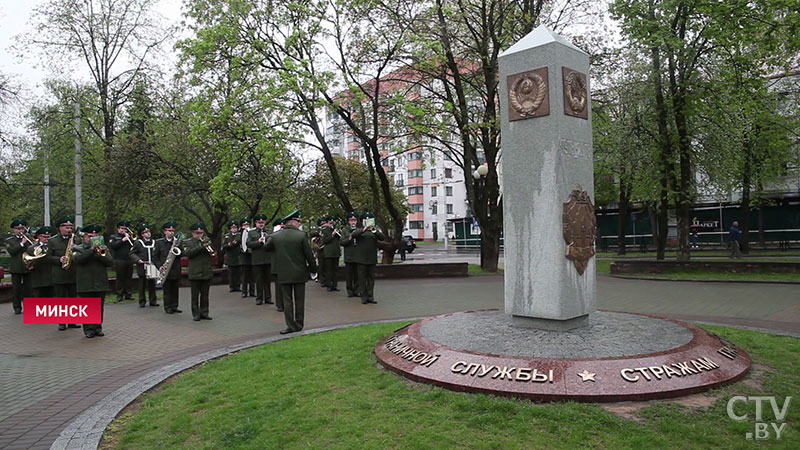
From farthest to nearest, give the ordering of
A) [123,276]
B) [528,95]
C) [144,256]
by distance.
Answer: [123,276]
[144,256]
[528,95]

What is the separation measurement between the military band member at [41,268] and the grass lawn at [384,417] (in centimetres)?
776

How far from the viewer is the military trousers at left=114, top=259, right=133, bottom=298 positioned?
15.1 m

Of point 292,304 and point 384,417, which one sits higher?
point 292,304

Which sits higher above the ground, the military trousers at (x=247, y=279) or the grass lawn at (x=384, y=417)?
the military trousers at (x=247, y=279)

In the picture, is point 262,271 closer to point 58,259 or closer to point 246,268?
point 246,268

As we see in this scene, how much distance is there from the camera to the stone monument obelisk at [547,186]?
21.1 ft

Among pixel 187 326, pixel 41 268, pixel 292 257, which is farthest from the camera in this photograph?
pixel 41 268

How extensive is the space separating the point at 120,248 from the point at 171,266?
11.5 ft

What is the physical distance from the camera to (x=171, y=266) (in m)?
12.2

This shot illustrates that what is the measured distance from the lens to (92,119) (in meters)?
25.1

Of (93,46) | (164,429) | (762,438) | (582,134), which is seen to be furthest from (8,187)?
(762,438)

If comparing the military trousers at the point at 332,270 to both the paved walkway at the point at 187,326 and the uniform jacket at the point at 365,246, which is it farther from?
the uniform jacket at the point at 365,246

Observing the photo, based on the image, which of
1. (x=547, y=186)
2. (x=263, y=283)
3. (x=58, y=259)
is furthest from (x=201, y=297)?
(x=547, y=186)

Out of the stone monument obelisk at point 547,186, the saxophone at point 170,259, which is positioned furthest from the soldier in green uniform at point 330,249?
the stone monument obelisk at point 547,186
